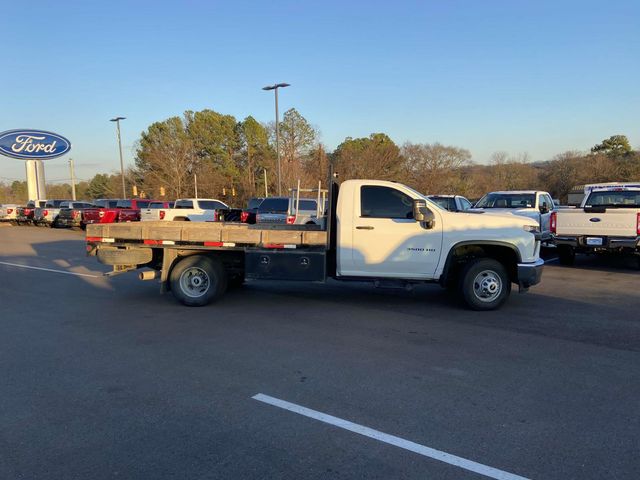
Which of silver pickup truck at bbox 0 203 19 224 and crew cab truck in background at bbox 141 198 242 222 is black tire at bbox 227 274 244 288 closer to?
A: crew cab truck in background at bbox 141 198 242 222

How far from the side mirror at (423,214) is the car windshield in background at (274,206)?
11641 millimetres

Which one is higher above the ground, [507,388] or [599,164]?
[599,164]

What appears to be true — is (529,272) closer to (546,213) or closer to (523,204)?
(546,213)

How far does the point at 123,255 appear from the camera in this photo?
810 cm

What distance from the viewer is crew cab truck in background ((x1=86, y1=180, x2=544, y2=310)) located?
301 inches

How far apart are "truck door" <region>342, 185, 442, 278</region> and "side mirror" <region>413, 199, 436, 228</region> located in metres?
0.09

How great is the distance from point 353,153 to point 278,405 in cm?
4752

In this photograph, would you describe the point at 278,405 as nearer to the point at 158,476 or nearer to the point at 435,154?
the point at 158,476

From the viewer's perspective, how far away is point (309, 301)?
8570 mm

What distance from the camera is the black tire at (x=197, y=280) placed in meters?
8.12

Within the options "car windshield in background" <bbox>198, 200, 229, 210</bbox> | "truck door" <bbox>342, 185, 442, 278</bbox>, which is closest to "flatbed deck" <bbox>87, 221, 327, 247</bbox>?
"truck door" <bbox>342, 185, 442, 278</bbox>


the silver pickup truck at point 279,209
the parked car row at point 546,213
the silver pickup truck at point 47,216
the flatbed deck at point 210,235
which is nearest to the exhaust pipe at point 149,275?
the flatbed deck at point 210,235

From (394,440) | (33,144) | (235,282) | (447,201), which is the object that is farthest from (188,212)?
(33,144)

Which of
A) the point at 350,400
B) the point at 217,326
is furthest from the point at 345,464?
the point at 217,326
